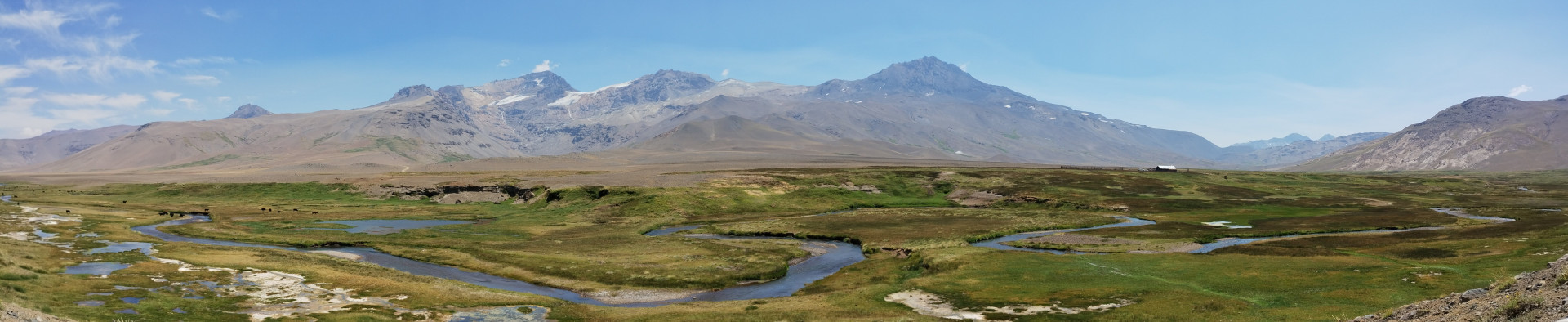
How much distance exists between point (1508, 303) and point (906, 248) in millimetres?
69271

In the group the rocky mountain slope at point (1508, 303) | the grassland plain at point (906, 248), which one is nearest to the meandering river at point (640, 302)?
the grassland plain at point (906, 248)

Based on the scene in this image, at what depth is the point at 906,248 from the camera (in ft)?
299

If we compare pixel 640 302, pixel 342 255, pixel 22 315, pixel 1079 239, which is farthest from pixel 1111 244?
pixel 22 315

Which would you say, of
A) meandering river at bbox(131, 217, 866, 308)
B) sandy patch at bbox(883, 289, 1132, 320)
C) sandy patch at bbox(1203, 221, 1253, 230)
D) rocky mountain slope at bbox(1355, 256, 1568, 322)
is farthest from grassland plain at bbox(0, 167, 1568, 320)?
rocky mountain slope at bbox(1355, 256, 1568, 322)

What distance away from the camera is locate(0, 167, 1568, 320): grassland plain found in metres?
53.1

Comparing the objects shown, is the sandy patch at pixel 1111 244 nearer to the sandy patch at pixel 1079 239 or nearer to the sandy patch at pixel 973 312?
the sandy patch at pixel 1079 239

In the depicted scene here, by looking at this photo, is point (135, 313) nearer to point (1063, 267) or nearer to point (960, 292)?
point (960, 292)

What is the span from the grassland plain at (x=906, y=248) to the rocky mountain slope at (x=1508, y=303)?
49.5ft

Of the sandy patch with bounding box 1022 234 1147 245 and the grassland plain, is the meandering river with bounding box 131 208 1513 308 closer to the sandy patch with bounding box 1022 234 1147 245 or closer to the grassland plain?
the grassland plain

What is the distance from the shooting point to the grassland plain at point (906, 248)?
53.1m

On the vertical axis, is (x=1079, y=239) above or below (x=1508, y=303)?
below

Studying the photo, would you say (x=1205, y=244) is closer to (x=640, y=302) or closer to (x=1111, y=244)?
(x=1111, y=244)

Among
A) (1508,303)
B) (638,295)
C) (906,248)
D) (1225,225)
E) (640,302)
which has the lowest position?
(640,302)

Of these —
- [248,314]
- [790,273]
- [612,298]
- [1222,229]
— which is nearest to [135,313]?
[248,314]
